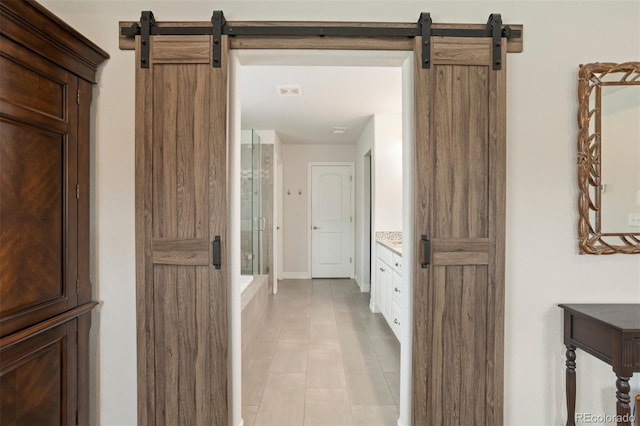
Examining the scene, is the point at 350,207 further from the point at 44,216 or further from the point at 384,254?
the point at 44,216

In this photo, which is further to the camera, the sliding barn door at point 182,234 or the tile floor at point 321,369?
the tile floor at point 321,369

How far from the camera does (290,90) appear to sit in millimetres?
3438

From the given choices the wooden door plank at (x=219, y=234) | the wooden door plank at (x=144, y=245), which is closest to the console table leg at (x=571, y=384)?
the wooden door plank at (x=219, y=234)

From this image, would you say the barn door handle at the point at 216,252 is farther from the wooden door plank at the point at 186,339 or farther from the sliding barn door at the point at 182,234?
the wooden door plank at the point at 186,339

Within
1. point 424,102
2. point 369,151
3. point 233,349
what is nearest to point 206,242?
point 233,349

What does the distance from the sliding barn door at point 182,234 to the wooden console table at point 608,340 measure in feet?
5.57

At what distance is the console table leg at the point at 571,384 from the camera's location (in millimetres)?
1739

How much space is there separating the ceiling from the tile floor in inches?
80.4

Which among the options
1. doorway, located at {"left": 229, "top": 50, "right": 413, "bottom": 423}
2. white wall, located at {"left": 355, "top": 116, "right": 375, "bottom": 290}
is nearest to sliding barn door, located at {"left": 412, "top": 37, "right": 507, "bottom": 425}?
doorway, located at {"left": 229, "top": 50, "right": 413, "bottom": 423}

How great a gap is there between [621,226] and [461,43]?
4.06 ft

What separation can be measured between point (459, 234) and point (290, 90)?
7.70ft

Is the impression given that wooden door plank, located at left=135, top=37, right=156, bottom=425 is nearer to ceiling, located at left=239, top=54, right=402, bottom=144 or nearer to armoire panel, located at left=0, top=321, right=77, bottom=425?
armoire panel, located at left=0, top=321, right=77, bottom=425

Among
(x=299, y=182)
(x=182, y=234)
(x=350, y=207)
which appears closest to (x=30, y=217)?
(x=182, y=234)

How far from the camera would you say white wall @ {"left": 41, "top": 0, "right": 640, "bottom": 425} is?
1774 mm
